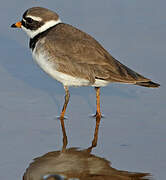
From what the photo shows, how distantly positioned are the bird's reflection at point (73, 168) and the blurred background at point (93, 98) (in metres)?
0.10

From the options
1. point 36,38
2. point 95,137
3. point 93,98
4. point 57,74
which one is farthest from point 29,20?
point 95,137

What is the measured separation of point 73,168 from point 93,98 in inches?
85.7

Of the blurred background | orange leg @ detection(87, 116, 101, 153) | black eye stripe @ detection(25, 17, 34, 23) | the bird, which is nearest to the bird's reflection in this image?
orange leg @ detection(87, 116, 101, 153)

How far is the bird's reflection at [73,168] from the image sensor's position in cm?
577

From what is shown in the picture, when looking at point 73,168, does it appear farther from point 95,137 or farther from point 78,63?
point 78,63

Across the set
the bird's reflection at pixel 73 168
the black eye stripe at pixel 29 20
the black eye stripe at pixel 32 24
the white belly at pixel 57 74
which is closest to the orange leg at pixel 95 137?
the bird's reflection at pixel 73 168

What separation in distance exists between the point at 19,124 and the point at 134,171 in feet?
6.22

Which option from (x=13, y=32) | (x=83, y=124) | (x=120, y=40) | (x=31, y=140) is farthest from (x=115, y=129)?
Answer: (x=13, y=32)

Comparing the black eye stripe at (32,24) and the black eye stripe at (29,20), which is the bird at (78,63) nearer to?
the black eye stripe at (32,24)

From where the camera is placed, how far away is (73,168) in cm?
600

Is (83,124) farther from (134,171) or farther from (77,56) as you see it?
(134,171)

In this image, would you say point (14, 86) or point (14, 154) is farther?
point (14, 86)

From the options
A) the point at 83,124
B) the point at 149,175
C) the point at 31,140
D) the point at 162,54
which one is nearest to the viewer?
the point at 149,175

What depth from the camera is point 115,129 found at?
7020 millimetres
